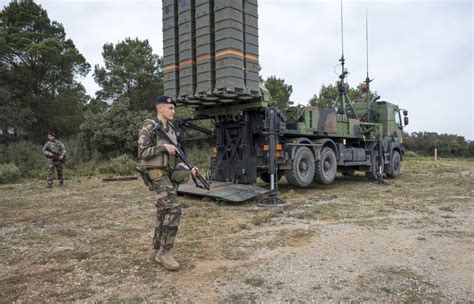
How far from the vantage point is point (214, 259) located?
395cm

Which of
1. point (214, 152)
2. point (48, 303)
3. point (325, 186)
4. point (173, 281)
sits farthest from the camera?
point (325, 186)

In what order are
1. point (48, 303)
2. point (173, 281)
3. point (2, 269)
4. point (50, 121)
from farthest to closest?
point (50, 121) < point (2, 269) < point (173, 281) < point (48, 303)

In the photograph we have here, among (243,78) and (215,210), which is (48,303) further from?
(243,78)

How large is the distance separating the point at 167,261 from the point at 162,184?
2.57 feet

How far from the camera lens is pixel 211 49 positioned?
7.27 metres

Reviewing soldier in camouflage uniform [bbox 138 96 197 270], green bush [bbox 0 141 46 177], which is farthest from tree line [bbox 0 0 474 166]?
soldier in camouflage uniform [bbox 138 96 197 270]

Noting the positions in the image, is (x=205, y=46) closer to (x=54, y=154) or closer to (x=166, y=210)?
(x=166, y=210)

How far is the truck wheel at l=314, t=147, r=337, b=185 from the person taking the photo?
946cm

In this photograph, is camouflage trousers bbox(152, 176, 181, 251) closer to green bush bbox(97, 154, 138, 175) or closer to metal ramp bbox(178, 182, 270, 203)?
metal ramp bbox(178, 182, 270, 203)

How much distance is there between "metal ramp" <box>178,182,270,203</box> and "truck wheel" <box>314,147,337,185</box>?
7.29 ft

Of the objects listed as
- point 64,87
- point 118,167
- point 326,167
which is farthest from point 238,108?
point 64,87

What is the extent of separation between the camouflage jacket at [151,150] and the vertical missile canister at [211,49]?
3.37 m

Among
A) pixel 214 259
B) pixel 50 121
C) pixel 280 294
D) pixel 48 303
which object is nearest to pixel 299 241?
pixel 214 259

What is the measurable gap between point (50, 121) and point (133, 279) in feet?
67.3
